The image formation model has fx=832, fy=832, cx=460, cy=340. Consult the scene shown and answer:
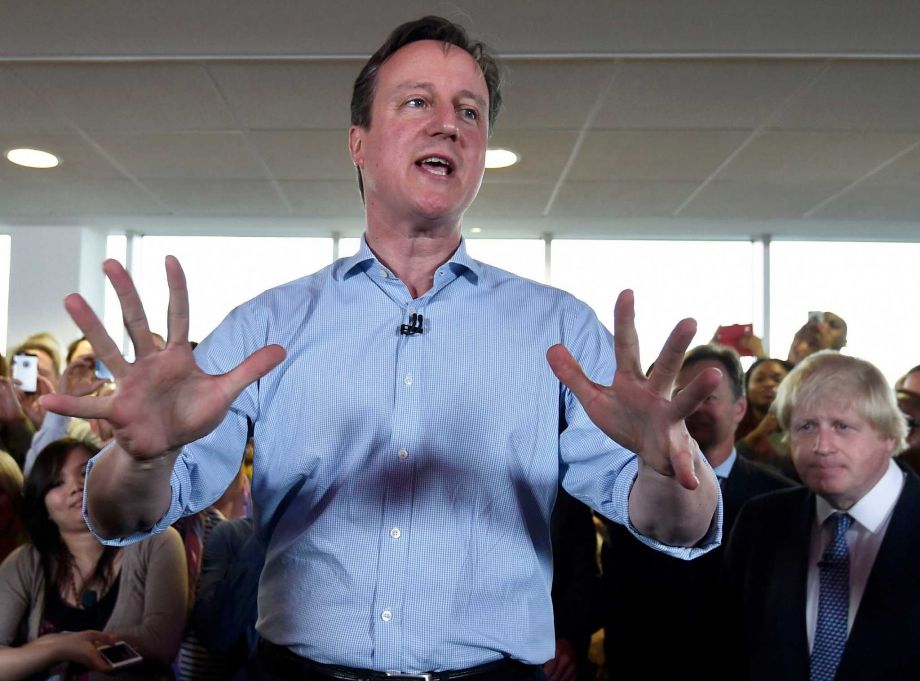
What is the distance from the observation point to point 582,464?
1.16 metres

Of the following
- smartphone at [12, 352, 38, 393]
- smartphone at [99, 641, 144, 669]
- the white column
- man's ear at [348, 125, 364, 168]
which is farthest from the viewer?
the white column

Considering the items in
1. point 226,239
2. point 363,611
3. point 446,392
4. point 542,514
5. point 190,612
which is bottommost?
point 190,612

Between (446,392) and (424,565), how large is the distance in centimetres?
23

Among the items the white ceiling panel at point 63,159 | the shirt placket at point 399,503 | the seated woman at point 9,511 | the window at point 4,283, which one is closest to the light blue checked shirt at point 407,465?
the shirt placket at point 399,503

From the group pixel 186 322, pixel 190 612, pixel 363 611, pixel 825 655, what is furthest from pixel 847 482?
pixel 190 612

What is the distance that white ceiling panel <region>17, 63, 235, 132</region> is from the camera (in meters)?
3.24

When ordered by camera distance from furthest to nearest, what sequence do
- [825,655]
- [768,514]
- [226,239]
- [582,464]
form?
[226,239]
[768,514]
[825,655]
[582,464]

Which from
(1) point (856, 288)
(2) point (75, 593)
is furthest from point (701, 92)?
(1) point (856, 288)

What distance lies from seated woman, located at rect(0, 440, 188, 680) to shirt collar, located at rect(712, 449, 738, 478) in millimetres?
1548

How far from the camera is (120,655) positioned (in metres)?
2.00

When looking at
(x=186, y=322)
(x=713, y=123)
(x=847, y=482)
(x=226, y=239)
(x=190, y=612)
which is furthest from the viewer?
(x=226, y=239)

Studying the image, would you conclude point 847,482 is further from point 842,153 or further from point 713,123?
point 842,153

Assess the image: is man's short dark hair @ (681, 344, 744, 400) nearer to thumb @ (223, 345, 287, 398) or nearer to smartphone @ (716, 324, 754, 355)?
smartphone @ (716, 324, 754, 355)

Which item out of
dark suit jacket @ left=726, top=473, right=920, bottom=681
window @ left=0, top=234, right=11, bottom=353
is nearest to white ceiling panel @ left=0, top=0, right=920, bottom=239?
window @ left=0, top=234, right=11, bottom=353
